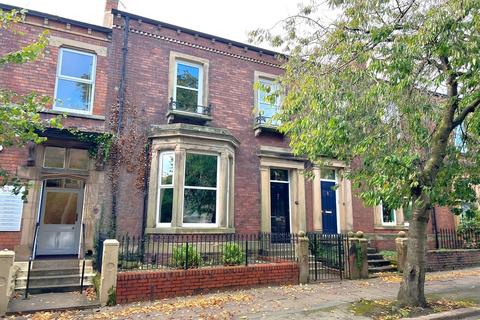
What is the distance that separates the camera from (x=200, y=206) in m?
11.1

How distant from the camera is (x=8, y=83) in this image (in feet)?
32.7

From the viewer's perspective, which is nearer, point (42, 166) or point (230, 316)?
point (230, 316)

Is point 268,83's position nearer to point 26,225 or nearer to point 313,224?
point 313,224

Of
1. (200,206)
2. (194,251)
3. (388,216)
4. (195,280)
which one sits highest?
(200,206)

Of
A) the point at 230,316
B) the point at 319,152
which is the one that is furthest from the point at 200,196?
the point at 230,316

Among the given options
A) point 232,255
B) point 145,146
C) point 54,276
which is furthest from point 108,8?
point 232,255

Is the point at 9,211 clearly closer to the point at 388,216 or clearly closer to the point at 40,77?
the point at 40,77

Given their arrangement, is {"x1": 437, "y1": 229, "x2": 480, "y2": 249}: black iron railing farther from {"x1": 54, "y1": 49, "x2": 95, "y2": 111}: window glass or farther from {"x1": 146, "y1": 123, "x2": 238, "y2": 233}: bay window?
{"x1": 54, "y1": 49, "x2": 95, "y2": 111}: window glass

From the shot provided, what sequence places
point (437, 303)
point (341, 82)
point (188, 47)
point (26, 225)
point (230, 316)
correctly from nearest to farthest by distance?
point (230, 316), point (437, 303), point (341, 82), point (26, 225), point (188, 47)

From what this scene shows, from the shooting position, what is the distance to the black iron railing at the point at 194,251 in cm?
856

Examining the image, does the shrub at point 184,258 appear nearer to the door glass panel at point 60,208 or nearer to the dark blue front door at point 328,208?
the door glass panel at point 60,208

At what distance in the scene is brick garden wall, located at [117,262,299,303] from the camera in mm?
7461

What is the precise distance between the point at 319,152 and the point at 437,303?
4.08 m

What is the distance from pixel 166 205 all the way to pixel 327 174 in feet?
23.1
